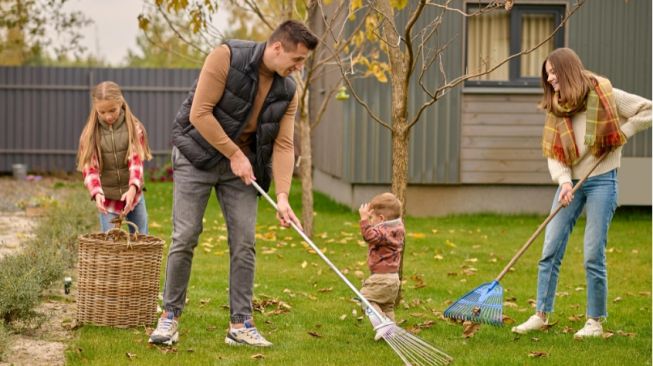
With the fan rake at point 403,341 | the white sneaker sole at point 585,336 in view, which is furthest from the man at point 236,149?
the white sneaker sole at point 585,336

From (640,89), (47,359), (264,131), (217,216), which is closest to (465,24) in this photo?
(640,89)

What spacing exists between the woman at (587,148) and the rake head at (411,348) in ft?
3.23

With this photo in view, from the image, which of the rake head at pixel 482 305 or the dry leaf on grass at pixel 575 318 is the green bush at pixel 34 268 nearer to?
the rake head at pixel 482 305

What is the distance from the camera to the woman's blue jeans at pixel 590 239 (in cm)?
623

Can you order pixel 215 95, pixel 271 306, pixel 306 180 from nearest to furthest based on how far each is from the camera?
1. pixel 215 95
2. pixel 271 306
3. pixel 306 180

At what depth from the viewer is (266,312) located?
703 cm

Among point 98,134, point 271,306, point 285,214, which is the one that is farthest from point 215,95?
point 271,306

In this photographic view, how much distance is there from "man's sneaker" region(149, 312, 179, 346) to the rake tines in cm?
115

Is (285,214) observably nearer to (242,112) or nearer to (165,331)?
(242,112)

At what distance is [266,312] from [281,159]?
1541 mm

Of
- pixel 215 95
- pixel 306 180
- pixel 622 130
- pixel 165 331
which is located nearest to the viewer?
pixel 215 95

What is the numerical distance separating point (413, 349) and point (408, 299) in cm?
210

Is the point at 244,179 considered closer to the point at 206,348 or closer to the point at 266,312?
the point at 206,348

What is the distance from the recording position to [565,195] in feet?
20.2
